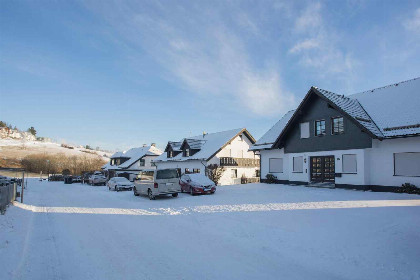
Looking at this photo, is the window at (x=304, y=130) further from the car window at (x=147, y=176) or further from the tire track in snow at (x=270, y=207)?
the car window at (x=147, y=176)

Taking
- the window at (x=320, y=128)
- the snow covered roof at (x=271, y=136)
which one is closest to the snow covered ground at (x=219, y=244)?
the window at (x=320, y=128)

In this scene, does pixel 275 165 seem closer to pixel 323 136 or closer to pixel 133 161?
pixel 323 136

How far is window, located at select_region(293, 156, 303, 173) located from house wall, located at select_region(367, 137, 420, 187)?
212 inches

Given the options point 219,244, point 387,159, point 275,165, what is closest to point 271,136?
point 275,165

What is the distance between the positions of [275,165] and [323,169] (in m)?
4.89

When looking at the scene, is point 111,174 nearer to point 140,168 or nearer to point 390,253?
point 140,168

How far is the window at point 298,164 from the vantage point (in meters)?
22.5

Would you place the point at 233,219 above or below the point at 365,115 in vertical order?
below

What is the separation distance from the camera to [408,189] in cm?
1575

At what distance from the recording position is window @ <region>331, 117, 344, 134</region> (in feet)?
64.6

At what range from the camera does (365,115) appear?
755 inches

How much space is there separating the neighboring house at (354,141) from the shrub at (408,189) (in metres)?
0.30

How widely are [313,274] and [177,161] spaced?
33641 millimetres

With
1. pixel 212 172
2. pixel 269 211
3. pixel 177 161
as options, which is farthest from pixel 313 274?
pixel 177 161
